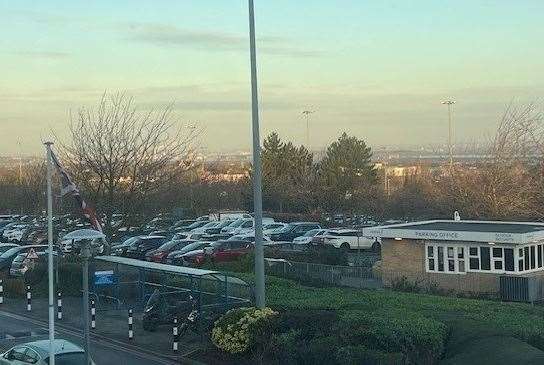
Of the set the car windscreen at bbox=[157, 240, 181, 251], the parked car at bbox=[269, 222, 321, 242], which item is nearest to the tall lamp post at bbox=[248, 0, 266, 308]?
the car windscreen at bbox=[157, 240, 181, 251]

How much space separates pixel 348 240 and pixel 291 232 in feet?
19.1

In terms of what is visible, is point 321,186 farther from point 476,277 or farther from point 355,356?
point 355,356

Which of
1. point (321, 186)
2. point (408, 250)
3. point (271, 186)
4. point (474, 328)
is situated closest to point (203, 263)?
A: point (408, 250)

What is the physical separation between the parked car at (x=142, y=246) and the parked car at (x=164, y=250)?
51cm

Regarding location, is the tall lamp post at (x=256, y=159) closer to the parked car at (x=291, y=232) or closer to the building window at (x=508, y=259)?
the building window at (x=508, y=259)

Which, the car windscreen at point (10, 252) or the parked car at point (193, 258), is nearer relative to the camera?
the car windscreen at point (10, 252)

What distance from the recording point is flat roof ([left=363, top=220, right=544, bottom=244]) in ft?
92.0

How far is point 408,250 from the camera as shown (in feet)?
101

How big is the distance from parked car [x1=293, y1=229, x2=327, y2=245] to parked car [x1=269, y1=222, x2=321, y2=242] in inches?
55.9

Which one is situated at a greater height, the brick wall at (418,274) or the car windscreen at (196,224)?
the car windscreen at (196,224)

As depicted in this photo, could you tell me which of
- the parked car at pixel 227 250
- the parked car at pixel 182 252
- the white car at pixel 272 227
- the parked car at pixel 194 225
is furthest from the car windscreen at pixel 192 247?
the parked car at pixel 194 225

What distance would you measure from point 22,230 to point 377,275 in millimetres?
27041

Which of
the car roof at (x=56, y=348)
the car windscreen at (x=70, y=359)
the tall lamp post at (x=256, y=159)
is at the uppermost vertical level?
the tall lamp post at (x=256, y=159)

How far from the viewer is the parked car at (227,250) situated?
122 ft
